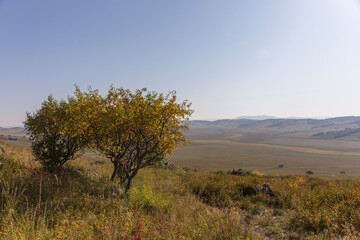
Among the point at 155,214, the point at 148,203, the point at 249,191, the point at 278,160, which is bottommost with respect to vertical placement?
the point at 278,160

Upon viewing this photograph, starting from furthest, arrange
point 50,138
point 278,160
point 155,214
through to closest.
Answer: point 278,160, point 50,138, point 155,214

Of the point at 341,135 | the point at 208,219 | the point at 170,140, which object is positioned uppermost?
the point at 170,140

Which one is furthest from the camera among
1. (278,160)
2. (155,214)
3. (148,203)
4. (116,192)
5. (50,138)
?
(278,160)

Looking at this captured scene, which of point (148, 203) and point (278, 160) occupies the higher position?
point (148, 203)

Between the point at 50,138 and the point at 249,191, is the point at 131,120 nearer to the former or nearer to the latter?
the point at 50,138

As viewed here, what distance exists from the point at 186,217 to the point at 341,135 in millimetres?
252828

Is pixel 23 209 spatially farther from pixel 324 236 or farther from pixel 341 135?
pixel 341 135

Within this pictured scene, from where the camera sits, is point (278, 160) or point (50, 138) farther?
point (278, 160)

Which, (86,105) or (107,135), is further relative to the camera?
(107,135)

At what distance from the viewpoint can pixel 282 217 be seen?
25.9ft

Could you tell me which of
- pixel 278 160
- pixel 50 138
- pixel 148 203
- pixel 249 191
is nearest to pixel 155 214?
pixel 148 203

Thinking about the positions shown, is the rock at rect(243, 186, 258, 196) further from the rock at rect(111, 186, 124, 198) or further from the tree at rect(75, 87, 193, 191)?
the rock at rect(111, 186, 124, 198)

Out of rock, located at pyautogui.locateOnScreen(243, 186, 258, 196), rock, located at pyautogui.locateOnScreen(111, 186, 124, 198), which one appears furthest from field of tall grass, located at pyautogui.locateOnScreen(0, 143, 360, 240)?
rock, located at pyautogui.locateOnScreen(243, 186, 258, 196)

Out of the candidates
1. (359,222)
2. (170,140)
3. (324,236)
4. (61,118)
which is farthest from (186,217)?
(61,118)
